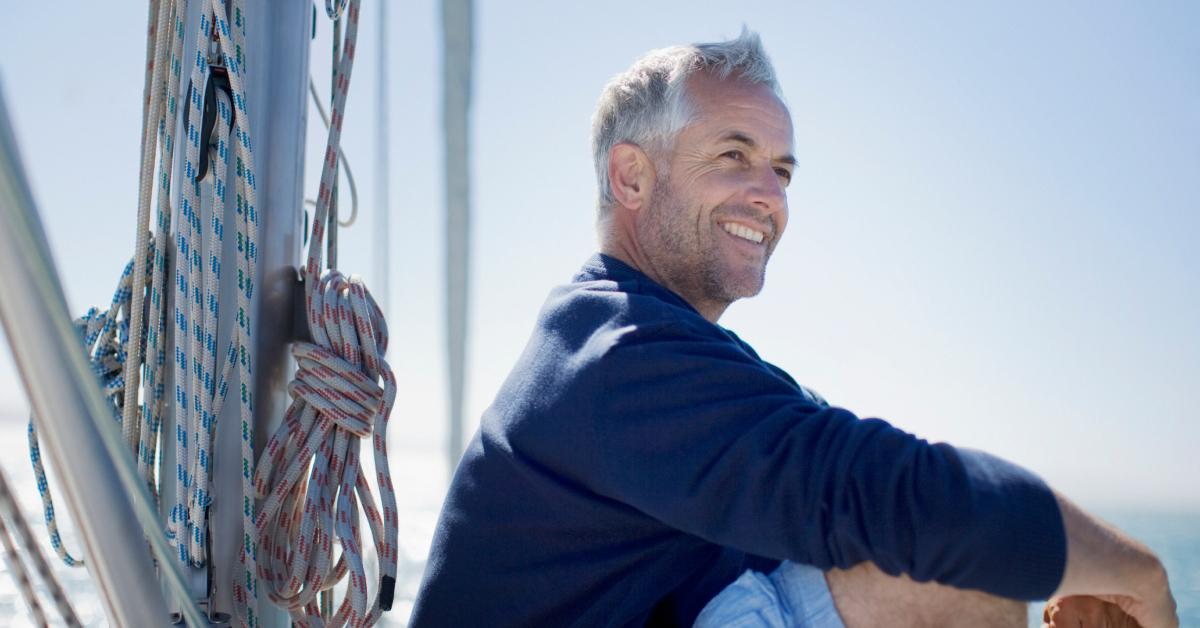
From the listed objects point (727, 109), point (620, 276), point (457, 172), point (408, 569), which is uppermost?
point (727, 109)

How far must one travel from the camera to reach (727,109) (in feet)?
5.35

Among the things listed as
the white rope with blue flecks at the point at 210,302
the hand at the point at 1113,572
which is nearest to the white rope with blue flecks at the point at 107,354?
the white rope with blue flecks at the point at 210,302

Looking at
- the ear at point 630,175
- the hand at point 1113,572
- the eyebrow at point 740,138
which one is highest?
the eyebrow at point 740,138

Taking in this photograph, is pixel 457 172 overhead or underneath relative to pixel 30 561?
overhead

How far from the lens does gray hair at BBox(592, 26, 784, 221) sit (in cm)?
163

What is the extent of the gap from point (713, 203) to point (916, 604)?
72cm

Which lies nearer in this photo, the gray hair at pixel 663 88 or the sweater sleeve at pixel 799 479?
the sweater sleeve at pixel 799 479

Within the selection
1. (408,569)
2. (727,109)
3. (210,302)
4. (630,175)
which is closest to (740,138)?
(727,109)

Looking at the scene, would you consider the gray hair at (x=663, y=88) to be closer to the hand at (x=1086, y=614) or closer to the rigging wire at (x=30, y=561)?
the hand at (x=1086, y=614)

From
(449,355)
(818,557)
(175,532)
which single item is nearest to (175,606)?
(175,532)

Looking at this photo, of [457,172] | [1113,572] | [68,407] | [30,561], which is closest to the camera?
[68,407]

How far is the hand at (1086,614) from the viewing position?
1.09 m

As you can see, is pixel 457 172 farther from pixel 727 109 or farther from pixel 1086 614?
pixel 1086 614

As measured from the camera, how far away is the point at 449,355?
287 centimetres
